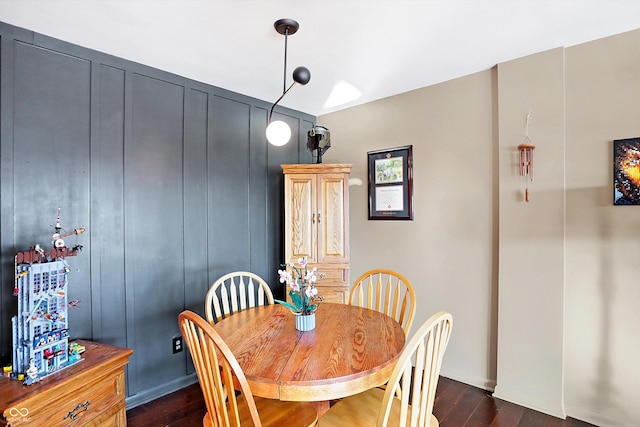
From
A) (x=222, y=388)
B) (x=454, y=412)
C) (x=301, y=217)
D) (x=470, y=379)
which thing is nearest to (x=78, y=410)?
(x=222, y=388)

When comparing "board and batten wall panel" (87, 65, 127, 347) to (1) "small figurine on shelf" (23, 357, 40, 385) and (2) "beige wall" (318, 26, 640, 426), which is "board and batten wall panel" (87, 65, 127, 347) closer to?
(1) "small figurine on shelf" (23, 357, 40, 385)

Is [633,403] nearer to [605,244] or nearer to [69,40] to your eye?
[605,244]

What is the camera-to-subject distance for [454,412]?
7.40ft

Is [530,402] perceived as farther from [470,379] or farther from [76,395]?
[76,395]

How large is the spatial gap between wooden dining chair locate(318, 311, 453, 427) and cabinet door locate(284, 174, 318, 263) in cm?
148

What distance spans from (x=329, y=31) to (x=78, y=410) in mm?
2457

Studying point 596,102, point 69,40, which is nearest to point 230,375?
point 69,40

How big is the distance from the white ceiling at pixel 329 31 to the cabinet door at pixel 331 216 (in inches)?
34.9

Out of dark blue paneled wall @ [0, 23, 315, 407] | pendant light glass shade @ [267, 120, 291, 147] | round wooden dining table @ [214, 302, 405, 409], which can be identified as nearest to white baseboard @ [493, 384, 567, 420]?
round wooden dining table @ [214, 302, 405, 409]

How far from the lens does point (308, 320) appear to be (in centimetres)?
174

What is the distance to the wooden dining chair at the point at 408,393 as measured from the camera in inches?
44.5

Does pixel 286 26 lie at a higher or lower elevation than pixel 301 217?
higher

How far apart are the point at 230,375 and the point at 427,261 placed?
2.09 meters

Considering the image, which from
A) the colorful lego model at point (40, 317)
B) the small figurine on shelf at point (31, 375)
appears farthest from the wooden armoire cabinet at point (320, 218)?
the small figurine on shelf at point (31, 375)
